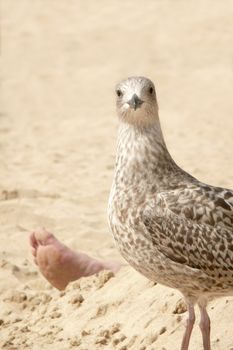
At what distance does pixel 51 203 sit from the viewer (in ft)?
34.4

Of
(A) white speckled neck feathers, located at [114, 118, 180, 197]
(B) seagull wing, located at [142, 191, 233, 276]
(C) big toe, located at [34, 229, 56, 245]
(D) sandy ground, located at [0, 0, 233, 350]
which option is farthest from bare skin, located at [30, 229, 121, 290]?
(B) seagull wing, located at [142, 191, 233, 276]

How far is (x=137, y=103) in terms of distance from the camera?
6617 millimetres

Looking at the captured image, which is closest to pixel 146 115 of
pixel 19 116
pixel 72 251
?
pixel 72 251

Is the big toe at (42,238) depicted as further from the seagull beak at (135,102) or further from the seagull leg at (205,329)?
the seagull leg at (205,329)

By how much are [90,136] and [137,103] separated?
6091 mm

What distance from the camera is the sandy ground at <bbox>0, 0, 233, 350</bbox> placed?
7484 mm

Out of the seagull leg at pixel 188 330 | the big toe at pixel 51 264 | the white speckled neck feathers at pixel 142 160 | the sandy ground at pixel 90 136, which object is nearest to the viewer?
Answer: the seagull leg at pixel 188 330

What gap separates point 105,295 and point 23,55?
8.31 metres

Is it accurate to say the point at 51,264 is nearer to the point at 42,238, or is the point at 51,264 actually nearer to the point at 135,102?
the point at 42,238

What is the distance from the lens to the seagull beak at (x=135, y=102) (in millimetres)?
6598

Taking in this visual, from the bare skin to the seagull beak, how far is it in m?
2.00

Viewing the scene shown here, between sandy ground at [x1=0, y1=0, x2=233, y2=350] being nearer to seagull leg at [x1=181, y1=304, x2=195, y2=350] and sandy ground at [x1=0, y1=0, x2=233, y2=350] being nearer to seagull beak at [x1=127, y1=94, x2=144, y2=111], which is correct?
seagull leg at [x1=181, y1=304, x2=195, y2=350]

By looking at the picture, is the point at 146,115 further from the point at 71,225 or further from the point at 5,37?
the point at 5,37

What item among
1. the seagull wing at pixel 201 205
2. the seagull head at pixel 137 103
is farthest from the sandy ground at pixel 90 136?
the seagull head at pixel 137 103
